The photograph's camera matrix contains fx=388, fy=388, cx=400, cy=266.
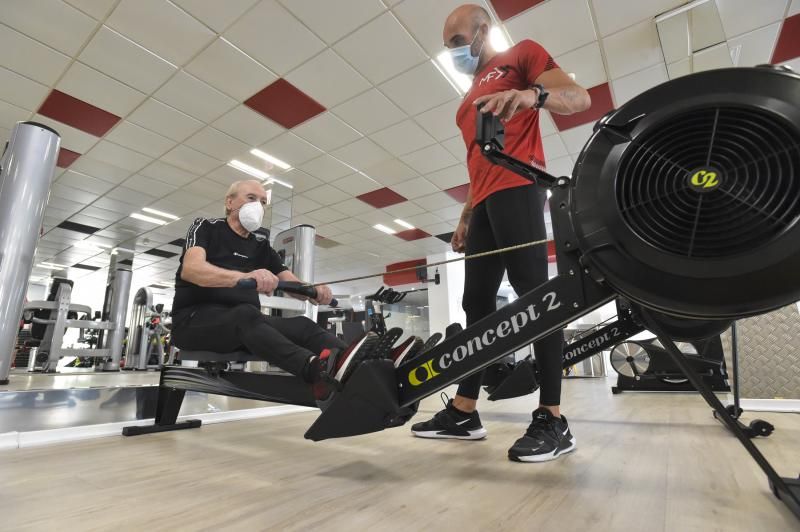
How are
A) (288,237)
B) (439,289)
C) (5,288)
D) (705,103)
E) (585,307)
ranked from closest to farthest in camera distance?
(705,103)
(585,307)
(5,288)
(288,237)
(439,289)

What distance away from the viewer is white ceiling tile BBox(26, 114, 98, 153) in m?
4.07

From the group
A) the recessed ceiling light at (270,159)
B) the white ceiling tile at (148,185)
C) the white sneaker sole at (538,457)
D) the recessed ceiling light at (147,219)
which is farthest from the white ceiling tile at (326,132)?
the recessed ceiling light at (147,219)

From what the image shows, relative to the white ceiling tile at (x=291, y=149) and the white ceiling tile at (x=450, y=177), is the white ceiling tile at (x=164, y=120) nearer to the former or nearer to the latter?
the white ceiling tile at (x=291, y=149)

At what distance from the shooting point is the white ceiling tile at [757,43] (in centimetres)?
290

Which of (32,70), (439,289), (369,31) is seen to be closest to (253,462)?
(369,31)

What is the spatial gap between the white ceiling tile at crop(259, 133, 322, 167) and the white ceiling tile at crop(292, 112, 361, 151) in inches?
4.2


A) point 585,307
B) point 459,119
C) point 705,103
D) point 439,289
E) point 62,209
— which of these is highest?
point 62,209

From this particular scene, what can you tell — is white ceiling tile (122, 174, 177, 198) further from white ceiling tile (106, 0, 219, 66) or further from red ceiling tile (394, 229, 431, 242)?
red ceiling tile (394, 229, 431, 242)

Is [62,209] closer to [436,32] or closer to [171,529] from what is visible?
[436,32]

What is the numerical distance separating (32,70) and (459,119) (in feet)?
13.5

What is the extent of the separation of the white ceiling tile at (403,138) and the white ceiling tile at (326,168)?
736 mm

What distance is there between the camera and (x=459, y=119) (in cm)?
136

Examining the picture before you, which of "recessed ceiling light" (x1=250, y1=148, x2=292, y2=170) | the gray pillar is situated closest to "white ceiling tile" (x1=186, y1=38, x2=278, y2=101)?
"recessed ceiling light" (x1=250, y1=148, x2=292, y2=170)

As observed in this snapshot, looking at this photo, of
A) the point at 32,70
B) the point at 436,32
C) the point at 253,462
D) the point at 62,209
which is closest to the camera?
the point at 253,462
